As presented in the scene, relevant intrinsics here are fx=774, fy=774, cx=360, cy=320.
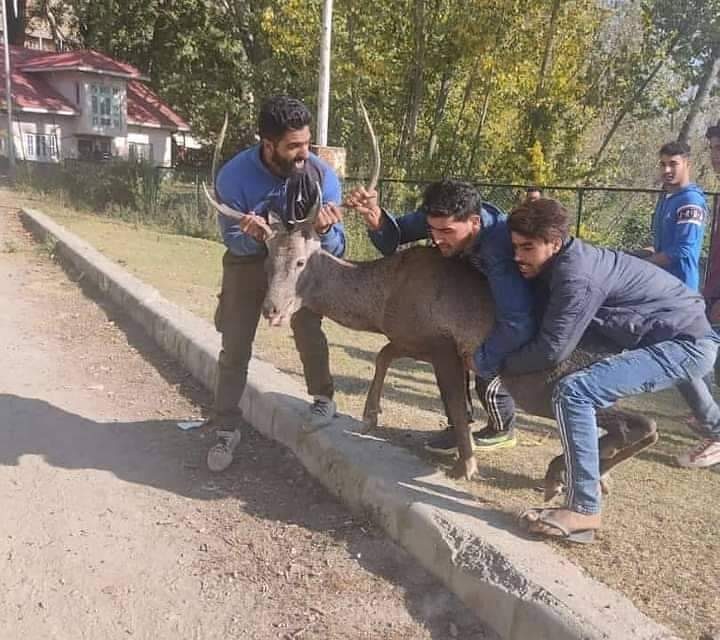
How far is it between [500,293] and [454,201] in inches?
20.3

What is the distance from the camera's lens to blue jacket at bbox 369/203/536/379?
3.77 metres

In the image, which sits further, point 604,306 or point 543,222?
point 604,306

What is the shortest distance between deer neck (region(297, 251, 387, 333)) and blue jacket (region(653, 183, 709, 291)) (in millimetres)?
2009

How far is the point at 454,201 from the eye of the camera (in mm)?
3881

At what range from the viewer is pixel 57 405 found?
587cm

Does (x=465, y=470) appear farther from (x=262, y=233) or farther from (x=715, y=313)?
(x=715, y=313)

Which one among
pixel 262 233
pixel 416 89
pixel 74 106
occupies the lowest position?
pixel 262 233

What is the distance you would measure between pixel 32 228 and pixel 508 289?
45.7 ft

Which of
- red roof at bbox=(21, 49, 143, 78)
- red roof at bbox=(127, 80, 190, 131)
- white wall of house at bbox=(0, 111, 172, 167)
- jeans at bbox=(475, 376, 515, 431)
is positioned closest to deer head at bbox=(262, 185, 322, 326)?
jeans at bbox=(475, 376, 515, 431)

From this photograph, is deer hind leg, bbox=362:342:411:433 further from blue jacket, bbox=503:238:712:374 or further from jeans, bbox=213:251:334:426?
blue jacket, bbox=503:238:712:374

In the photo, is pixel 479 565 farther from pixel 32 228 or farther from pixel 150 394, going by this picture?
pixel 32 228

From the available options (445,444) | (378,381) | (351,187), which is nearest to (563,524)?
(445,444)

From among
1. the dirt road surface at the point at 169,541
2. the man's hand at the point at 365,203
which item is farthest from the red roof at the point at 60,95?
the man's hand at the point at 365,203

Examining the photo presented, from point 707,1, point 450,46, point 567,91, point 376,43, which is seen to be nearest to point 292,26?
point 376,43
